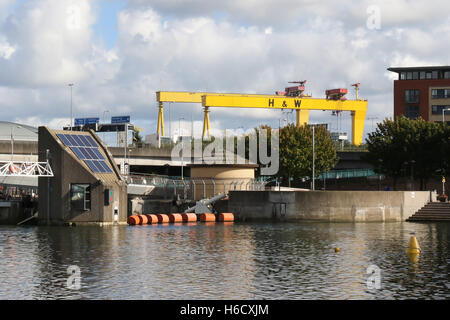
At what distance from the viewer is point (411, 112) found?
547 feet

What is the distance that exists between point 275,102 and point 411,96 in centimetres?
3992

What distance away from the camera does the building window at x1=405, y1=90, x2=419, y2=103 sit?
166250mm

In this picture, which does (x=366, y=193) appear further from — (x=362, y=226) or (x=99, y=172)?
(x=99, y=172)

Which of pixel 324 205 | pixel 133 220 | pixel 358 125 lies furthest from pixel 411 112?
pixel 133 220

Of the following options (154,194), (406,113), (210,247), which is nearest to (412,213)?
(154,194)

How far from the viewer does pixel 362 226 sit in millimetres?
87188

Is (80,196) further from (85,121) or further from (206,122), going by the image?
(85,121)

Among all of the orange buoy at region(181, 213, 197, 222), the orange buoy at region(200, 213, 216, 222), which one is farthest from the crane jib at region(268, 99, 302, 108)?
the orange buoy at region(181, 213, 197, 222)

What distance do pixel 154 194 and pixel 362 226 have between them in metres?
28.9

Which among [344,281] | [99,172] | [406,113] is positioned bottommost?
[344,281]

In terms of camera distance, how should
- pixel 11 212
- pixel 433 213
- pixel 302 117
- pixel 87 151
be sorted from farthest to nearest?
pixel 302 117, pixel 433 213, pixel 11 212, pixel 87 151

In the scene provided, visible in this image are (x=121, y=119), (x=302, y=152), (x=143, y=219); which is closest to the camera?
(x=143, y=219)

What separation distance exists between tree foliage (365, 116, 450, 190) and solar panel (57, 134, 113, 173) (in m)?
54.2

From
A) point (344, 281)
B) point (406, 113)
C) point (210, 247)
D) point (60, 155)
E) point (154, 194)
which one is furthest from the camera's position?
point (406, 113)
